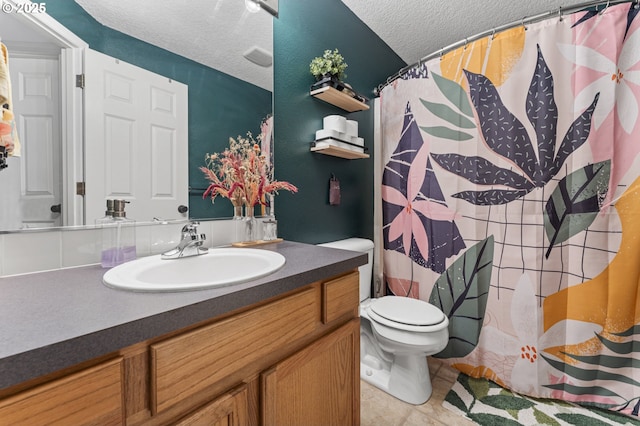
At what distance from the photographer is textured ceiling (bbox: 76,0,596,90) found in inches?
38.9

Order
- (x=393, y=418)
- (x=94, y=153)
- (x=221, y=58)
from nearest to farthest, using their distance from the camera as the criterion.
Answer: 1. (x=94, y=153)
2. (x=221, y=58)
3. (x=393, y=418)

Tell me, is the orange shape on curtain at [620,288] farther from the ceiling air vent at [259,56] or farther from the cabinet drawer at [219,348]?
the ceiling air vent at [259,56]

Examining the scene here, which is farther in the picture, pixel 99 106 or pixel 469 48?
pixel 469 48

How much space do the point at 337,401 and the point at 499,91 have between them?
5.54 feet

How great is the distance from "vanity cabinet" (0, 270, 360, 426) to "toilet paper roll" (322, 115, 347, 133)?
37.4 inches

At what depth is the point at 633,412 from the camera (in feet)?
4.27

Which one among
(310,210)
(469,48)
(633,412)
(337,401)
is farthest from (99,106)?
(633,412)

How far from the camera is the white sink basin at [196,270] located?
626mm

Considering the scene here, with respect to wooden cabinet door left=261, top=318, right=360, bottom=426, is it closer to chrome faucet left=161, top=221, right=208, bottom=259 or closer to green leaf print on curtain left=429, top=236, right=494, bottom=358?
chrome faucet left=161, top=221, right=208, bottom=259

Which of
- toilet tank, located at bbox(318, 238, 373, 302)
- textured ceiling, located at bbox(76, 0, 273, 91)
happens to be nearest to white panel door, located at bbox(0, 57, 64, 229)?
textured ceiling, located at bbox(76, 0, 273, 91)

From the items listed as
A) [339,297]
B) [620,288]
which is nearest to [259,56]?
[339,297]

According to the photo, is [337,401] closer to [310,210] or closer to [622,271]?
[310,210]

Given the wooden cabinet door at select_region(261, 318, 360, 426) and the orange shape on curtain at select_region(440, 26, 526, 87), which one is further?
the orange shape on curtain at select_region(440, 26, 526, 87)

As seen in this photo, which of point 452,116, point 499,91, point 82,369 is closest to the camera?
point 82,369
